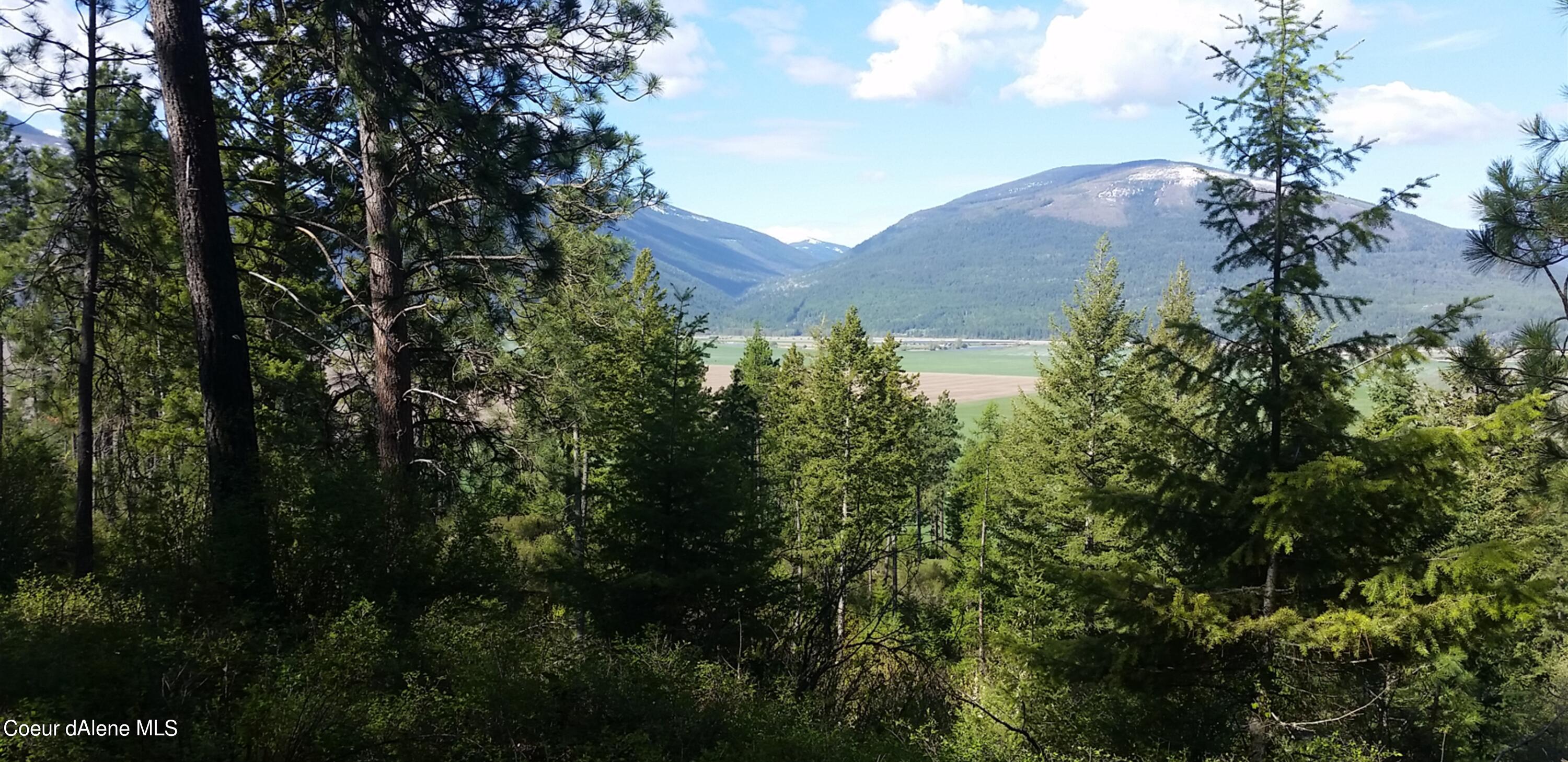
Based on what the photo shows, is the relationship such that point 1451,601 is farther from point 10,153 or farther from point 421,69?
point 10,153

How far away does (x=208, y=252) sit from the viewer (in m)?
5.69

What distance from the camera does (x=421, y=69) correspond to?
690cm

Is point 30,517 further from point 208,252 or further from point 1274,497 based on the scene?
point 1274,497

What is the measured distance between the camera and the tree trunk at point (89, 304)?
7.67 m

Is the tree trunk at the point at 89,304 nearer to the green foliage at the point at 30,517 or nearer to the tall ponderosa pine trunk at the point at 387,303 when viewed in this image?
the green foliage at the point at 30,517

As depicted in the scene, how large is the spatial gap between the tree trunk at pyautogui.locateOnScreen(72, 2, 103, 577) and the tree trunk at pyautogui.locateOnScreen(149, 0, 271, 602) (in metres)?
2.60

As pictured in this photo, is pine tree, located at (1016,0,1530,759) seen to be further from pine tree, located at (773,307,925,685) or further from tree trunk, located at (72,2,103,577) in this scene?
pine tree, located at (773,307,925,685)

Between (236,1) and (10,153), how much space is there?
5.07m

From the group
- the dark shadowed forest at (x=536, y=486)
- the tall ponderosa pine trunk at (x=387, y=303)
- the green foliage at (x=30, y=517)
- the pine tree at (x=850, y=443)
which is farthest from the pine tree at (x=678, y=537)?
the pine tree at (x=850, y=443)

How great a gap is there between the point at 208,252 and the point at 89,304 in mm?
5166

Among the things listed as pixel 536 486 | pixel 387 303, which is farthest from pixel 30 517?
pixel 536 486

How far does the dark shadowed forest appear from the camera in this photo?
14.7ft

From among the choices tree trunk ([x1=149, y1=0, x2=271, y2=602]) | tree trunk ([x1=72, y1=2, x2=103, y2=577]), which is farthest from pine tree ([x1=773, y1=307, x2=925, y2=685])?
tree trunk ([x1=149, y1=0, x2=271, y2=602])

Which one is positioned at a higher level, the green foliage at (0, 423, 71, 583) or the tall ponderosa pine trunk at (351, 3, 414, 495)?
the tall ponderosa pine trunk at (351, 3, 414, 495)
